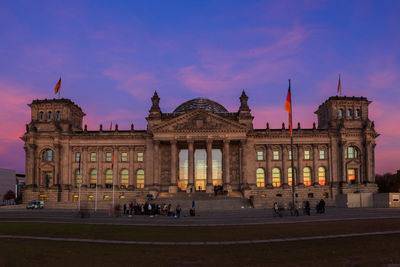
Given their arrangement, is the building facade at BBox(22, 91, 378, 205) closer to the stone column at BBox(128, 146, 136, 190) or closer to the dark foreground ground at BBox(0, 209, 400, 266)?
the stone column at BBox(128, 146, 136, 190)

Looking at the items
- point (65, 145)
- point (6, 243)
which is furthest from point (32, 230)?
point (65, 145)

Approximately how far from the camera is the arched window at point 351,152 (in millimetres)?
84812

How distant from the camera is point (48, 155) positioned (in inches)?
3359

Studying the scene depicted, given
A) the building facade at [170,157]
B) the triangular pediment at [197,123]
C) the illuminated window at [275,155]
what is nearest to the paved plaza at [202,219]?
the triangular pediment at [197,123]

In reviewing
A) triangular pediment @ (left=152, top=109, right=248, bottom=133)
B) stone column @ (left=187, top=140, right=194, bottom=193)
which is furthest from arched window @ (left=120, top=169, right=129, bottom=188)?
stone column @ (left=187, top=140, right=194, bottom=193)

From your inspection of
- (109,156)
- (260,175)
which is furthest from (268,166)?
(109,156)

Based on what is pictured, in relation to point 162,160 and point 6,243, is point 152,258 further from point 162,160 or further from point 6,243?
point 162,160

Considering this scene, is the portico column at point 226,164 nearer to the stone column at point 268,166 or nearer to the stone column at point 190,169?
Result: the stone column at point 190,169

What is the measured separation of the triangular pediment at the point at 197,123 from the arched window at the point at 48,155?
25.9 meters

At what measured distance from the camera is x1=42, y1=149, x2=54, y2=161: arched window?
279 ft

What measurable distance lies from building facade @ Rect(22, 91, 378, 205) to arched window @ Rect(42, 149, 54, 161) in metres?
0.22

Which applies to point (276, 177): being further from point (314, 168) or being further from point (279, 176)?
point (314, 168)

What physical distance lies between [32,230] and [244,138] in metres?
55.9

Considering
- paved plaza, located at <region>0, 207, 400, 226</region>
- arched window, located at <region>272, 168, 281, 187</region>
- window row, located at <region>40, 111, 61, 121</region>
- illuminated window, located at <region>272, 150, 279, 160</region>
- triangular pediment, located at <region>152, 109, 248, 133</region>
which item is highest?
window row, located at <region>40, 111, 61, 121</region>
